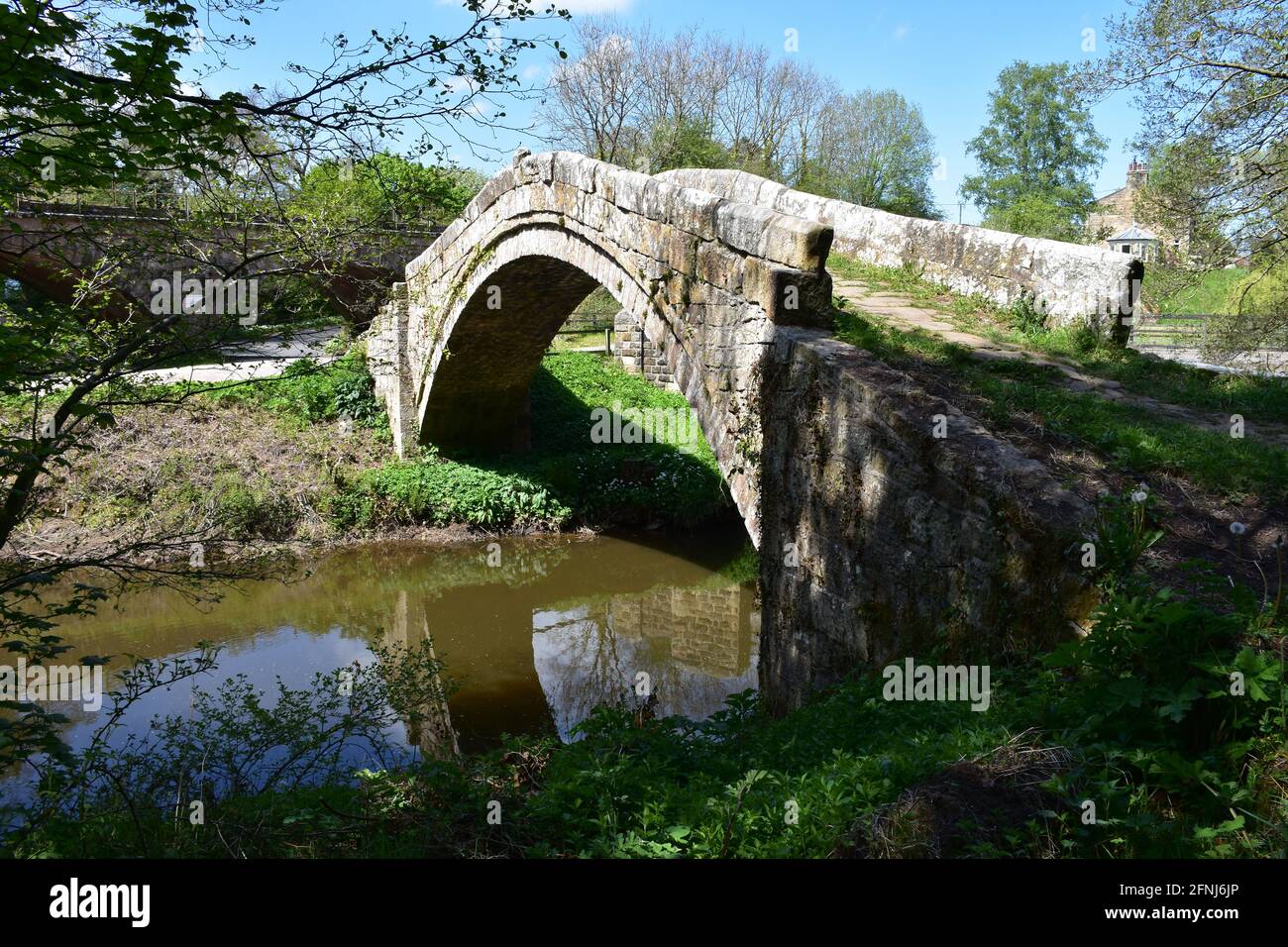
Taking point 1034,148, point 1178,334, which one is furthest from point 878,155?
point 1178,334

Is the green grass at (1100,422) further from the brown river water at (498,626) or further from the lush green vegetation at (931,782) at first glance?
the brown river water at (498,626)

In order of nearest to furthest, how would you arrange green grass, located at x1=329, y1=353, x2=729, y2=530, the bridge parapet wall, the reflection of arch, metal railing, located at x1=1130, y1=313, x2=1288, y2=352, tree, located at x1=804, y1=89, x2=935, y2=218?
the reflection of arch
the bridge parapet wall
green grass, located at x1=329, y1=353, x2=729, y2=530
metal railing, located at x1=1130, y1=313, x2=1288, y2=352
tree, located at x1=804, y1=89, x2=935, y2=218

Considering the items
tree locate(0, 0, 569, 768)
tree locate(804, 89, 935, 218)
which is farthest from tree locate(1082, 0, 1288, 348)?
tree locate(804, 89, 935, 218)

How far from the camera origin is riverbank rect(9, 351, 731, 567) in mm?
11602

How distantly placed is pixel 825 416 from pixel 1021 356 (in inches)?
64.7

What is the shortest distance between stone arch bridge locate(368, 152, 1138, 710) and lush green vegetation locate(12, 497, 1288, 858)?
30cm

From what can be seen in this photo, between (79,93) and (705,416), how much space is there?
4.05 metres

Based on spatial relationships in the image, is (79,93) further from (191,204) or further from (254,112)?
(191,204)

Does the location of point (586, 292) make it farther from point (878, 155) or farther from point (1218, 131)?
point (878, 155)

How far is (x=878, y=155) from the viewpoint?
32312 mm

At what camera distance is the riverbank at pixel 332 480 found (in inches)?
457

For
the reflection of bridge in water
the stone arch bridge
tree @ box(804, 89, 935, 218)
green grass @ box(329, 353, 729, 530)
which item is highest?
tree @ box(804, 89, 935, 218)

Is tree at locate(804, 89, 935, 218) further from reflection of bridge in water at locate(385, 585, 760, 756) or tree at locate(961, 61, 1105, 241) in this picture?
reflection of bridge in water at locate(385, 585, 760, 756)
